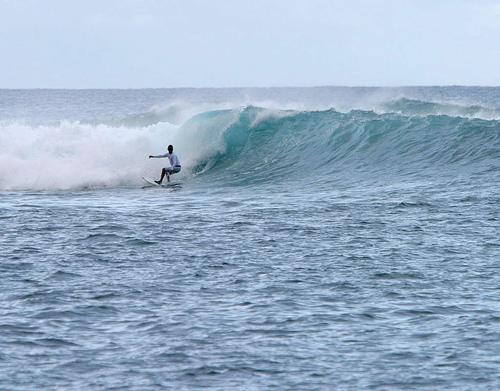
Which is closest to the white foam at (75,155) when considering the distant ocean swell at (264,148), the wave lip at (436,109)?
the distant ocean swell at (264,148)

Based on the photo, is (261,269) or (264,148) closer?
(261,269)

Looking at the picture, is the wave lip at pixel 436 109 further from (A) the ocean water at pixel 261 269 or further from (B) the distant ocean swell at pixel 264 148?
(A) the ocean water at pixel 261 269

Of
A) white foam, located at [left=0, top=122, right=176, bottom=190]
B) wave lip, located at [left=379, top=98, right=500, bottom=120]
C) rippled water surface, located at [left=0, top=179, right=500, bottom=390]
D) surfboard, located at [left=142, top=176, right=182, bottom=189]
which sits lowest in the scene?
rippled water surface, located at [left=0, top=179, right=500, bottom=390]

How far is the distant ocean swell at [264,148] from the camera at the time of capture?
96.4 ft

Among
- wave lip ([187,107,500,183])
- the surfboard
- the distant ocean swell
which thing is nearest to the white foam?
the distant ocean swell

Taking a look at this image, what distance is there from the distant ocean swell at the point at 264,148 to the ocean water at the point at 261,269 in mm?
132

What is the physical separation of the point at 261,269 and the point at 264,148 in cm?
1938

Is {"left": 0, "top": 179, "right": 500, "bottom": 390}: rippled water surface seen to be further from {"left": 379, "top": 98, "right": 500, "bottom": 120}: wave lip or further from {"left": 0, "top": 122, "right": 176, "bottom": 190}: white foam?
{"left": 379, "top": 98, "right": 500, "bottom": 120}: wave lip

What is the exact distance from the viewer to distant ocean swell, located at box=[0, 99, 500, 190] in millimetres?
29375

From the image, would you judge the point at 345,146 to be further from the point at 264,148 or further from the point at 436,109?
the point at 436,109

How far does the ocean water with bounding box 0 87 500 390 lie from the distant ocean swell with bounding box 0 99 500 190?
0.13 m

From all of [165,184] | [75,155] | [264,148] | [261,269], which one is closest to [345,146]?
[264,148]

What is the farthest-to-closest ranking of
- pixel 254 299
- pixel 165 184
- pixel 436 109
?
1. pixel 436 109
2. pixel 165 184
3. pixel 254 299

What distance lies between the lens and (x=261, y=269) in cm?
1521
